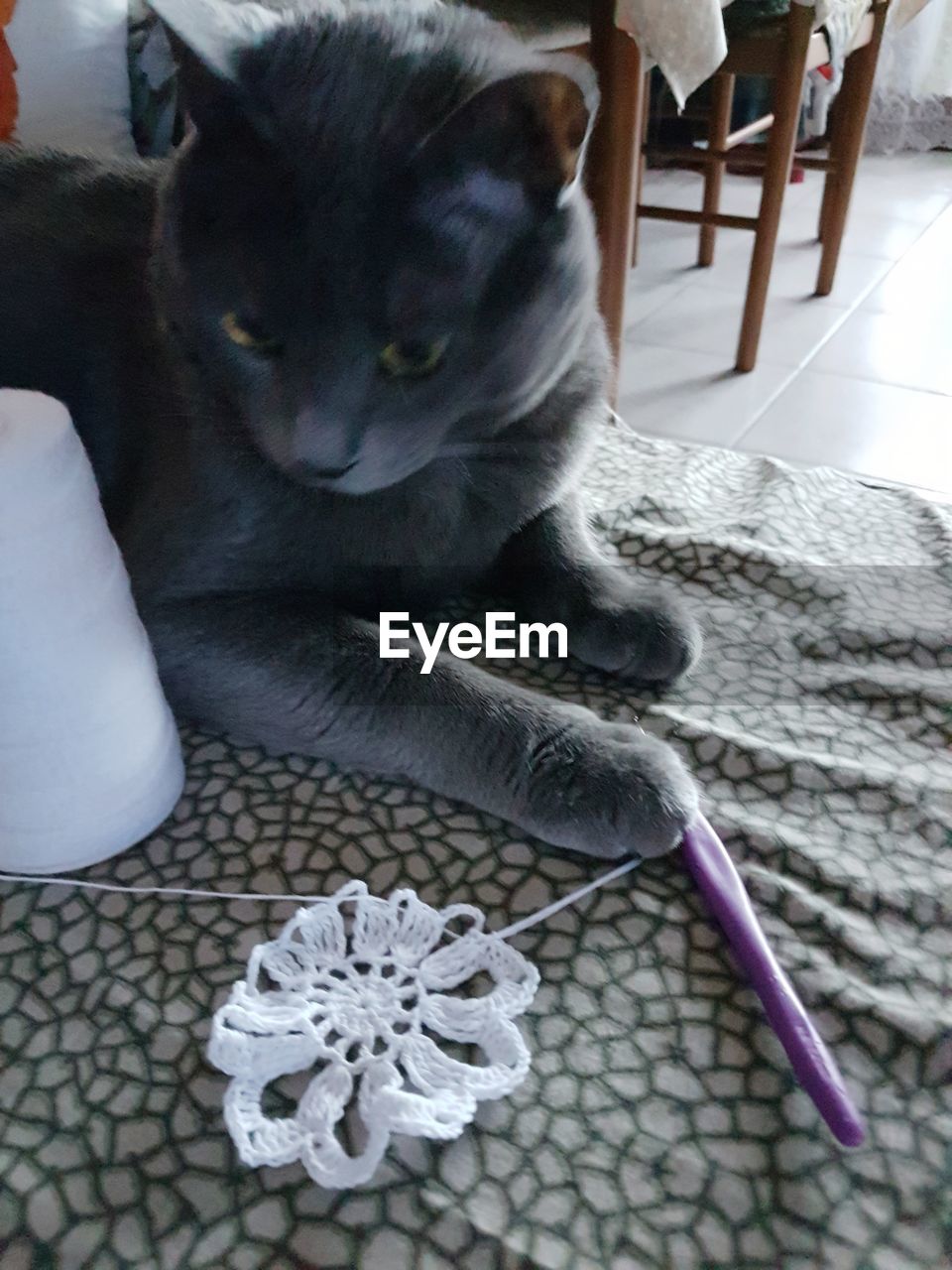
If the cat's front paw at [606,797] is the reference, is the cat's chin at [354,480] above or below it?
above

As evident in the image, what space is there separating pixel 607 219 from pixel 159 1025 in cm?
142

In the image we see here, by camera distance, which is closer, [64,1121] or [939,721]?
[64,1121]

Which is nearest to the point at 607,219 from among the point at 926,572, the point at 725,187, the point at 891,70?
the point at 926,572

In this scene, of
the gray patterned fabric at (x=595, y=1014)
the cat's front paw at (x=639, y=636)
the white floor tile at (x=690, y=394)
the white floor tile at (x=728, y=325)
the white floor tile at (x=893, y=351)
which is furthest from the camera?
the white floor tile at (x=728, y=325)

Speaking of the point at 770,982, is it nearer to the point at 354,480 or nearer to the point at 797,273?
the point at 354,480

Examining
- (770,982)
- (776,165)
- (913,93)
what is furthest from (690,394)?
(913,93)

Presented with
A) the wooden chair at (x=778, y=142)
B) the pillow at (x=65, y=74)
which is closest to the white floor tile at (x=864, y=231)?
the wooden chair at (x=778, y=142)

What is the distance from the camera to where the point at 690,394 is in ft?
6.13

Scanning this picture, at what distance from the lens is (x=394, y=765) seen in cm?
81

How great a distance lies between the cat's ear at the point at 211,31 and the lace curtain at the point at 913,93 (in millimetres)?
3311

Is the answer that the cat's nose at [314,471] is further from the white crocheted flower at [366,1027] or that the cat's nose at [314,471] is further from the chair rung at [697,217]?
the chair rung at [697,217]

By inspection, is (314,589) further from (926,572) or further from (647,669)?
(926,572)

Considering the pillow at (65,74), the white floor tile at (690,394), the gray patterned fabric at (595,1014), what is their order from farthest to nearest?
the white floor tile at (690,394)
the pillow at (65,74)
the gray patterned fabric at (595,1014)

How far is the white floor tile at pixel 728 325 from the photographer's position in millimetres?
2031
